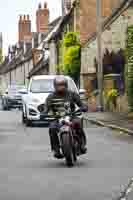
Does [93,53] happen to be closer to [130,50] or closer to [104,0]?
[104,0]

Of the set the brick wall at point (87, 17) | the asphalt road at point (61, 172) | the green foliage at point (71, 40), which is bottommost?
the asphalt road at point (61, 172)

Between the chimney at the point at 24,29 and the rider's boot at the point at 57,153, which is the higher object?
the chimney at the point at 24,29

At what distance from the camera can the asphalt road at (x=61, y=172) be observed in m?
10.0

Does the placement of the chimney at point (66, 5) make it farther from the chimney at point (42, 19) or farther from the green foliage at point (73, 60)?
the chimney at point (42, 19)

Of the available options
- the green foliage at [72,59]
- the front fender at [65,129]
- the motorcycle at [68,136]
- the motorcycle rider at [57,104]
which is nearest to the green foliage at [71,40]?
the green foliage at [72,59]

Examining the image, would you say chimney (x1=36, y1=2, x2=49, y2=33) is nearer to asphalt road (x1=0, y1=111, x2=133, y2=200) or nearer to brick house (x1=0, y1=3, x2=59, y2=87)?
brick house (x1=0, y1=3, x2=59, y2=87)

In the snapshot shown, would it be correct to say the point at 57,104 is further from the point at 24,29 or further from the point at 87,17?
the point at 24,29

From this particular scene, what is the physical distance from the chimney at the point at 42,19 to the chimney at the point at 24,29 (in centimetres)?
523

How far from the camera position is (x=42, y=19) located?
88562mm

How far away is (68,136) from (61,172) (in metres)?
0.84

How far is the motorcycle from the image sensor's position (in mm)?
13141

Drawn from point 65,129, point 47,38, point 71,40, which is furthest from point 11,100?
point 65,129

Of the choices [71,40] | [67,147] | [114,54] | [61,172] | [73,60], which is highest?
[71,40]

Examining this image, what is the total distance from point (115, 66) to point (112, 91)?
4.47 meters
